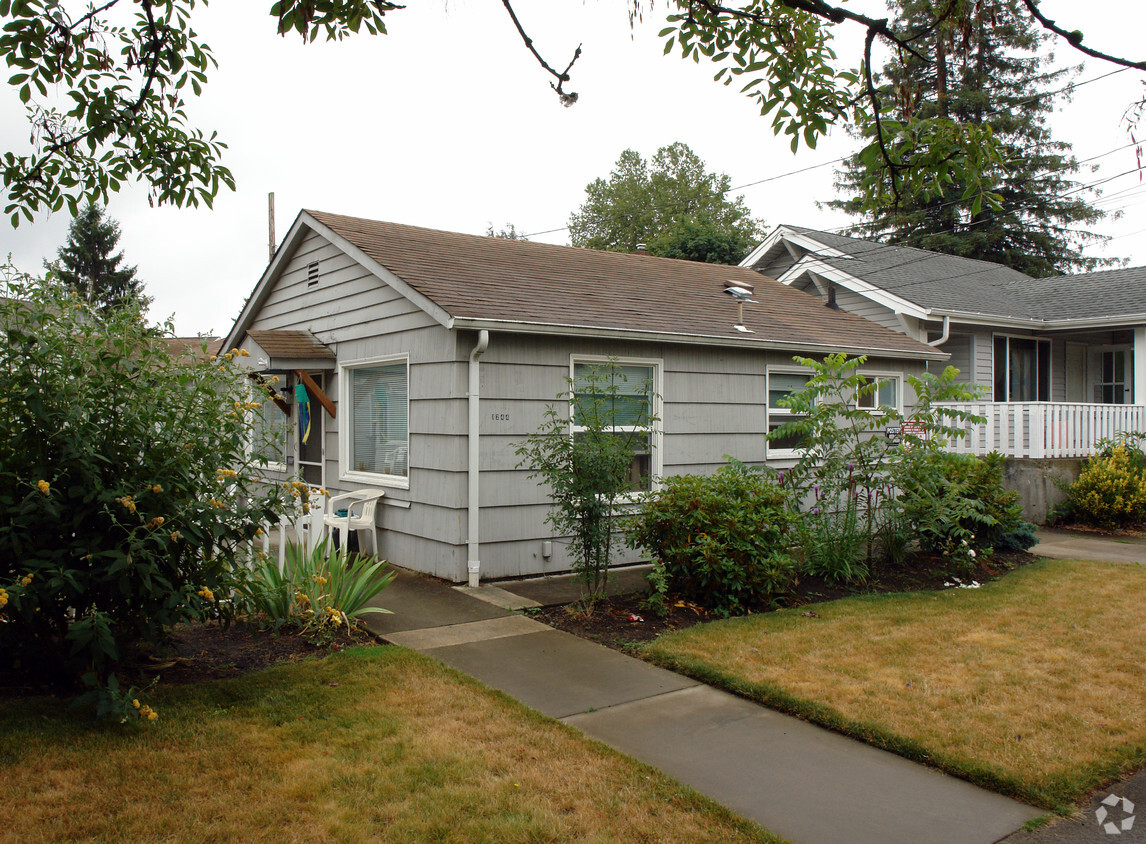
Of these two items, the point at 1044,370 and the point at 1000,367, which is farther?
the point at 1044,370

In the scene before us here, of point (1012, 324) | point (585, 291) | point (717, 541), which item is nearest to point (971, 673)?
point (717, 541)

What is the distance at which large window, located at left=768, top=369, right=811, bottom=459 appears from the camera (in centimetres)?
1088

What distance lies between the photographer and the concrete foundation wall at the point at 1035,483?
43.8ft

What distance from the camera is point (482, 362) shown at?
8.29 m

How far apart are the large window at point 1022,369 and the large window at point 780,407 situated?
7642mm

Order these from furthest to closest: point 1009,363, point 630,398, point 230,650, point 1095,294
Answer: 1. point 1095,294
2. point 1009,363
3. point 630,398
4. point 230,650

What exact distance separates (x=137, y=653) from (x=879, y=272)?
51.9 ft

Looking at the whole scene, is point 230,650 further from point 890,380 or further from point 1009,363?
point 1009,363

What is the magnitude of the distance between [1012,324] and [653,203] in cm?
3775

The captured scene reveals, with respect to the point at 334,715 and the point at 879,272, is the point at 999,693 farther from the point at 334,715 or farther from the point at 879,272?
the point at 879,272

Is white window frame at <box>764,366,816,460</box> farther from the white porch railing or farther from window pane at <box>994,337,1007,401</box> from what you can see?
window pane at <box>994,337,1007,401</box>

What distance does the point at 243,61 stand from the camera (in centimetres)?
616

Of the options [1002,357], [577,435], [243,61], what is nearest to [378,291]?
[577,435]

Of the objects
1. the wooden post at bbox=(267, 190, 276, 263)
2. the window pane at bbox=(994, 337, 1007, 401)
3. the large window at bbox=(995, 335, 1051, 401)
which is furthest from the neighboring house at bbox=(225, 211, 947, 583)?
the wooden post at bbox=(267, 190, 276, 263)
